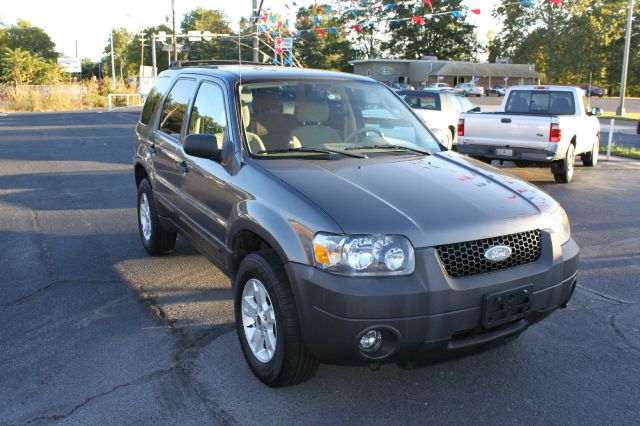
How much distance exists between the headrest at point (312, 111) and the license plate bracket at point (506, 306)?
2.00 metres

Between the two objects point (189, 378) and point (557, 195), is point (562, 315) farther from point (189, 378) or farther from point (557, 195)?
point (557, 195)

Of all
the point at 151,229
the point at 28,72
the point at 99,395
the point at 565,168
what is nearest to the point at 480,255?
the point at 99,395

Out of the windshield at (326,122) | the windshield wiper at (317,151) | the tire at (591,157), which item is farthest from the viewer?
the tire at (591,157)

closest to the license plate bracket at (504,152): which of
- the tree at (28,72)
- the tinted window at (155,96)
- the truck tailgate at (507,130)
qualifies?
the truck tailgate at (507,130)

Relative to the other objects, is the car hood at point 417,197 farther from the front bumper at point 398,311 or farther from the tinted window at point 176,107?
the tinted window at point 176,107

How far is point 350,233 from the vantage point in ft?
9.58

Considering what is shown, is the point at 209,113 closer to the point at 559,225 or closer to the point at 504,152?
the point at 559,225

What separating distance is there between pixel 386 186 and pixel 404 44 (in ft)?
310

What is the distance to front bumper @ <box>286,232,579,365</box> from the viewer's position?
9.34 feet

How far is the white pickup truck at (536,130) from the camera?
10547 millimetres

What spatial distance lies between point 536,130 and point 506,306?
832 centimetres

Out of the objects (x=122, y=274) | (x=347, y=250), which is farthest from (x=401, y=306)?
(x=122, y=274)

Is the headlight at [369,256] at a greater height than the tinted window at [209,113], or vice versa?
the tinted window at [209,113]

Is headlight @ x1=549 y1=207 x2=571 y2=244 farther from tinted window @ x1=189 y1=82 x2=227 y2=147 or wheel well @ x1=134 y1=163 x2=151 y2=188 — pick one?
wheel well @ x1=134 y1=163 x2=151 y2=188
